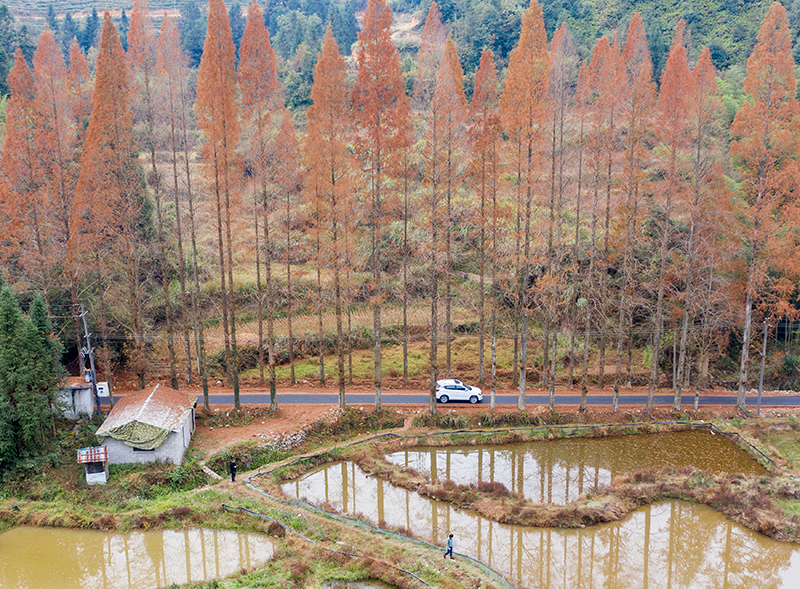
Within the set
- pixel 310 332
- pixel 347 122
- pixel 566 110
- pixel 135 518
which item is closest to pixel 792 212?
pixel 566 110

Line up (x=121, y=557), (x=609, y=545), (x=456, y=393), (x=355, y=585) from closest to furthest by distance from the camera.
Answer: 1. (x=355, y=585)
2. (x=121, y=557)
3. (x=609, y=545)
4. (x=456, y=393)

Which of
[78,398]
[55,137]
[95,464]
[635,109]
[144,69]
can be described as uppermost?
[144,69]

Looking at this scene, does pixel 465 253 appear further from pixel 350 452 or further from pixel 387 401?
pixel 350 452

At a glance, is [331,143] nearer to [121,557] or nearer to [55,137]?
[55,137]

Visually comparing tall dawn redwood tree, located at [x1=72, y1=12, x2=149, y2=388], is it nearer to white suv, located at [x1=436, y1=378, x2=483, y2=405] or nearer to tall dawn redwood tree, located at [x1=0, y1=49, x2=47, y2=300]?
tall dawn redwood tree, located at [x1=0, y1=49, x2=47, y2=300]

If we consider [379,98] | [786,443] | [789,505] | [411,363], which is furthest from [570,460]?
[379,98]

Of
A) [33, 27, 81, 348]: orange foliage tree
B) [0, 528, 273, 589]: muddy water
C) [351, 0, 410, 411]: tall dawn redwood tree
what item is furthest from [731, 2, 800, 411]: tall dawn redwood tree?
[33, 27, 81, 348]: orange foliage tree

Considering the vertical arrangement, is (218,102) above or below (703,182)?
above
